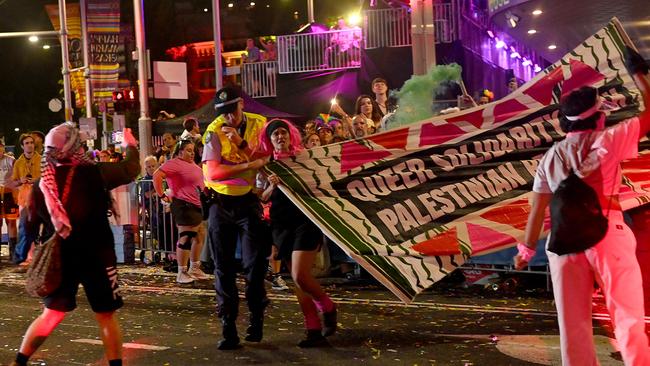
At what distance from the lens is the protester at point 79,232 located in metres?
6.62

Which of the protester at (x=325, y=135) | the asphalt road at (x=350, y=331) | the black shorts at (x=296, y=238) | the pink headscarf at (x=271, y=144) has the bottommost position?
the asphalt road at (x=350, y=331)

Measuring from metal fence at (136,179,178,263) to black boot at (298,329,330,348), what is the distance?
711cm

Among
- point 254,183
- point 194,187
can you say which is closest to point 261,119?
point 254,183

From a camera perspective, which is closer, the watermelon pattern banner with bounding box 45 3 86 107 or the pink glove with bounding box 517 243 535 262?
the pink glove with bounding box 517 243 535 262

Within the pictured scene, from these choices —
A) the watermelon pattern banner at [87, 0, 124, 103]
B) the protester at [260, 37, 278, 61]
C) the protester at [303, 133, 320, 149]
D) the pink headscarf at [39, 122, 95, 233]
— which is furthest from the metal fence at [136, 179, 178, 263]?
the watermelon pattern banner at [87, 0, 124, 103]

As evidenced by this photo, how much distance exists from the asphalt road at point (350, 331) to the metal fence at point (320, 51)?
18181 millimetres

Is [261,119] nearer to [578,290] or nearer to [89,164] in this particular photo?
[89,164]

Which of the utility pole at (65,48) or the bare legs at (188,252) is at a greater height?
the utility pole at (65,48)

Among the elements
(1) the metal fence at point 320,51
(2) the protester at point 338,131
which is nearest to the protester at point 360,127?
(2) the protester at point 338,131

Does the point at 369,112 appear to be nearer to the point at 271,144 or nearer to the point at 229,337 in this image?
the point at 271,144

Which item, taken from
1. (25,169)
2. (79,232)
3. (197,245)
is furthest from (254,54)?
(79,232)

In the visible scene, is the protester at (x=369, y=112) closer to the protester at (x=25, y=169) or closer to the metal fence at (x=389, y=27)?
the protester at (x=25, y=169)

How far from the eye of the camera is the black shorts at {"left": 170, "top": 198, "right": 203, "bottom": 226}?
13.1 metres

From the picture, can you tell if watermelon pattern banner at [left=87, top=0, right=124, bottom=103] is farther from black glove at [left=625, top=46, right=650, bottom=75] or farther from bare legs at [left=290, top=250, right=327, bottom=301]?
black glove at [left=625, top=46, right=650, bottom=75]
